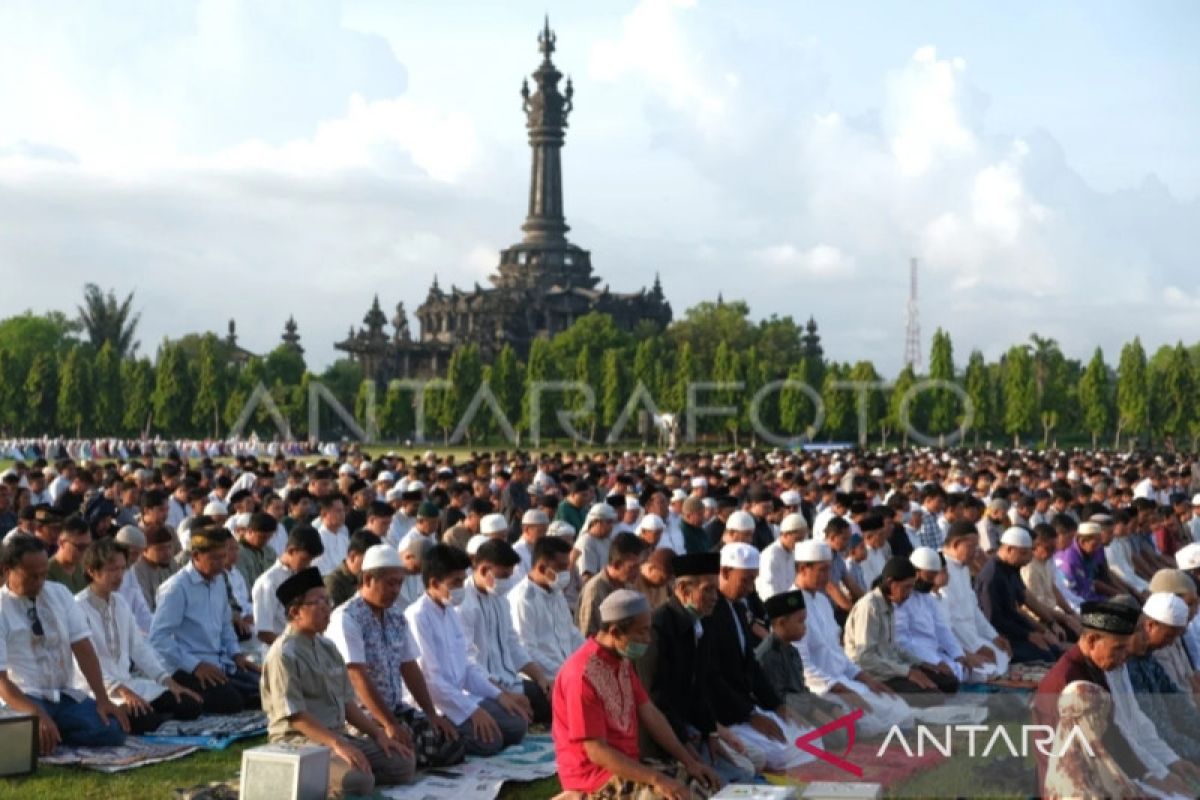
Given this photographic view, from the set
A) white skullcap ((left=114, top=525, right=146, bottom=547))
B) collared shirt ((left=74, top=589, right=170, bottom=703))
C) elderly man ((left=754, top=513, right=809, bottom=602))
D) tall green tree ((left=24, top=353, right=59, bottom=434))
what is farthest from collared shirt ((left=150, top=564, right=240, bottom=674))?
tall green tree ((left=24, top=353, right=59, bottom=434))

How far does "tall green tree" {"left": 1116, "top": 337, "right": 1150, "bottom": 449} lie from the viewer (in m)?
67.5

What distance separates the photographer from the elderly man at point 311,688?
296 inches

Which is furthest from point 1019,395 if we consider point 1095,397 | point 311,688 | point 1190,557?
point 311,688

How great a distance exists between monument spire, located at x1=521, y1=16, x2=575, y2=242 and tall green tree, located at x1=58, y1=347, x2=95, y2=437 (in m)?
Answer: 41.3

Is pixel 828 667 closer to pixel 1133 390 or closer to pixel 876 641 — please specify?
pixel 876 641

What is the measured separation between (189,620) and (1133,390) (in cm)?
6367

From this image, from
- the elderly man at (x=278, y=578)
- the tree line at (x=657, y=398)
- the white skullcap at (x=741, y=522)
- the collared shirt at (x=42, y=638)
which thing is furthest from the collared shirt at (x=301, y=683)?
the tree line at (x=657, y=398)

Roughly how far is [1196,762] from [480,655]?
4.40m

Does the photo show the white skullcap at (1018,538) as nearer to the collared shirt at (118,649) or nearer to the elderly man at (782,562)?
the elderly man at (782,562)

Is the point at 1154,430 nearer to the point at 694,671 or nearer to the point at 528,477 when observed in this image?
the point at 528,477

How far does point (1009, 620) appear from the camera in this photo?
12711 mm

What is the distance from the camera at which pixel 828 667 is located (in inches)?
385

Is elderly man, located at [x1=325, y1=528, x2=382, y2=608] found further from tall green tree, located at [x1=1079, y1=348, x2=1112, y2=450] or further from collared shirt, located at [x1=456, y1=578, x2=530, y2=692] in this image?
tall green tree, located at [x1=1079, y1=348, x2=1112, y2=450]

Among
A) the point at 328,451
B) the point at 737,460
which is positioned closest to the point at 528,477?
the point at 737,460
